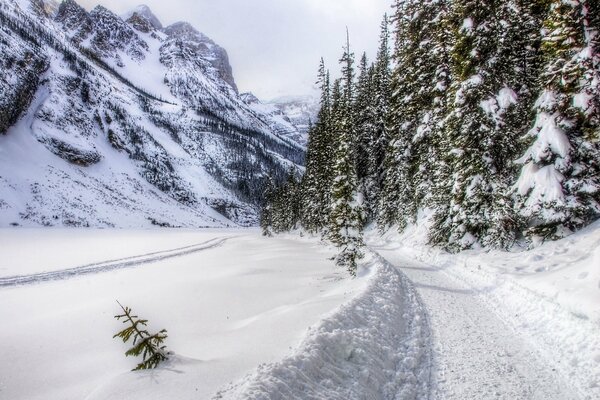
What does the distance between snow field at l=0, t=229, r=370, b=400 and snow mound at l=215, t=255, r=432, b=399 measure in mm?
185

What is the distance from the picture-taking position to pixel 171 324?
388 inches

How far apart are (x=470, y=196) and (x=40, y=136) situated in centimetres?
11481

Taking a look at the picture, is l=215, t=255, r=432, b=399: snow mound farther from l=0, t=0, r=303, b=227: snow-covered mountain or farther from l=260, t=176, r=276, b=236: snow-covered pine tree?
l=0, t=0, r=303, b=227: snow-covered mountain

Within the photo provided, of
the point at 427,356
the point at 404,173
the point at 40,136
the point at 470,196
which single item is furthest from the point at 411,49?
the point at 40,136

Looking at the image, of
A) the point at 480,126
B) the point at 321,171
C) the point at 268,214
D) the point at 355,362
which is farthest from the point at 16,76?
the point at 355,362

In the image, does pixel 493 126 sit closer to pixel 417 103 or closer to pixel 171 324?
pixel 417 103

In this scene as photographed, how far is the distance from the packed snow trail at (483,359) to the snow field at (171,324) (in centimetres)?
141

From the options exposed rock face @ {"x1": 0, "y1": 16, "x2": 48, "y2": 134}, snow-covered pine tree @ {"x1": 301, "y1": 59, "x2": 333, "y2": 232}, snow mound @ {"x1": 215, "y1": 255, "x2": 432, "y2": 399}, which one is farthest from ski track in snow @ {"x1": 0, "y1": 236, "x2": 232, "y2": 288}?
exposed rock face @ {"x1": 0, "y1": 16, "x2": 48, "y2": 134}

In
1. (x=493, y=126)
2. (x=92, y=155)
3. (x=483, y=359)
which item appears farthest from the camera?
(x=92, y=155)

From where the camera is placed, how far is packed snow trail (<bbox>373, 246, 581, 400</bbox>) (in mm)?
5795

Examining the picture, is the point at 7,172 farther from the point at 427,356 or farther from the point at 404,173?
the point at 427,356

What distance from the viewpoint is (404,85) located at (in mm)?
28547

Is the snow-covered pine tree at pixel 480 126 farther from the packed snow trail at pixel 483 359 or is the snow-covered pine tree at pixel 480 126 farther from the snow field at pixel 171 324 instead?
the snow field at pixel 171 324

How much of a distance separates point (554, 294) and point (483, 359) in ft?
12.9
